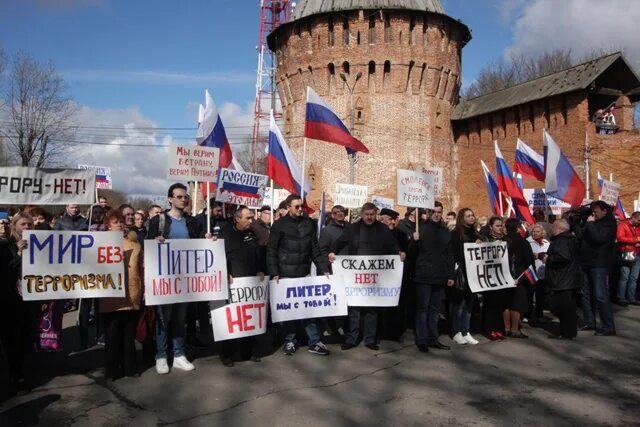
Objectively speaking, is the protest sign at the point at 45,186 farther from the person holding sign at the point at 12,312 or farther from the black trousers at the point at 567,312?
the black trousers at the point at 567,312

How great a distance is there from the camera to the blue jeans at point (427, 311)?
7.79 m

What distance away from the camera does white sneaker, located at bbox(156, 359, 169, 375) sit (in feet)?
21.1

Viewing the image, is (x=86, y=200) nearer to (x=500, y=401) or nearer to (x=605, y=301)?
(x=500, y=401)

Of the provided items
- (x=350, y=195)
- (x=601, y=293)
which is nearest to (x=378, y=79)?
(x=350, y=195)

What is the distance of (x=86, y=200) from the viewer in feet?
23.0

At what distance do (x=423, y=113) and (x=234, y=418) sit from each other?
111 ft

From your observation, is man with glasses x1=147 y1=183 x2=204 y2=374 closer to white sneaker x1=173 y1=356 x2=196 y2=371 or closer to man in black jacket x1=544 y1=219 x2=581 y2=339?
white sneaker x1=173 y1=356 x2=196 y2=371

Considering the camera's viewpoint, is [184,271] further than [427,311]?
No

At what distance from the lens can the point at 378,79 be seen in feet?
119

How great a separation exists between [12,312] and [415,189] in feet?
19.0

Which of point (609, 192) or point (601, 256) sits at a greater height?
point (609, 192)

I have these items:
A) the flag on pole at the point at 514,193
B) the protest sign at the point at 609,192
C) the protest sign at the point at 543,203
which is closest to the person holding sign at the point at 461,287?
the flag on pole at the point at 514,193

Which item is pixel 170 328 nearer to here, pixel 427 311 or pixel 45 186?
pixel 45 186

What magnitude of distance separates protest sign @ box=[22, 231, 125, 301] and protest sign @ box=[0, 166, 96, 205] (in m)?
0.86
